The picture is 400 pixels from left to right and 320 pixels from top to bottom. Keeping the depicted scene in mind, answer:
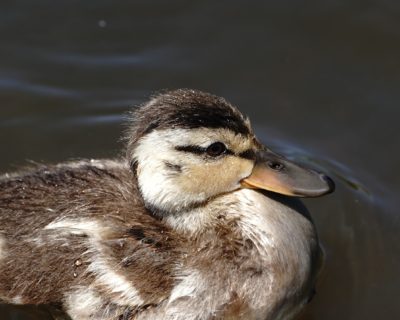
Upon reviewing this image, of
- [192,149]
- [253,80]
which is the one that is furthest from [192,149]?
[253,80]

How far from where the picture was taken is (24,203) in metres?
4.62

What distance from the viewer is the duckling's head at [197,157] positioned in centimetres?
441

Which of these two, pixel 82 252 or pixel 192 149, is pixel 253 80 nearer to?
pixel 192 149

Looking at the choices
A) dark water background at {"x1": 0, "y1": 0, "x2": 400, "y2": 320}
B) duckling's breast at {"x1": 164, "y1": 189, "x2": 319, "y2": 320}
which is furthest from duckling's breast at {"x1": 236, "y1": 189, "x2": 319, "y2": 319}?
dark water background at {"x1": 0, "y1": 0, "x2": 400, "y2": 320}

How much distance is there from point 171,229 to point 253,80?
7.04 feet

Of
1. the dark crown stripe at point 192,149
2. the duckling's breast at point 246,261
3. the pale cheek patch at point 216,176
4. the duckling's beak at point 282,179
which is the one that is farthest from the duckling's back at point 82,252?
the duckling's beak at point 282,179

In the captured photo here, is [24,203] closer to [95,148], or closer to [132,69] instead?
[95,148]

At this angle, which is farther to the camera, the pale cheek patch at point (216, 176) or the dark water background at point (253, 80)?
the dark water background at point (253, 80)

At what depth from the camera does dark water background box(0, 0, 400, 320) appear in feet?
18.4

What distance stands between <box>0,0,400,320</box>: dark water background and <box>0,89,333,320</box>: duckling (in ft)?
2.63

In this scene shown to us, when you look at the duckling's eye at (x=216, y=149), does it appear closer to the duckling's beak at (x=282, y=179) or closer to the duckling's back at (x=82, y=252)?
the duckling's beak at (x=282, y=179)

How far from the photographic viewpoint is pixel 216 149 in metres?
4.48

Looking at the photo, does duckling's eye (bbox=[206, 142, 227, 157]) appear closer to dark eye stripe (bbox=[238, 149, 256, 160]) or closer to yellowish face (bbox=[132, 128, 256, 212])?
yellowish face (bbox=[132, 128, 256, 212])

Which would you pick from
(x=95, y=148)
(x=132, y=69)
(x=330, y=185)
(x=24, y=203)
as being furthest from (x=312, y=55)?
(x=24, y=203)
